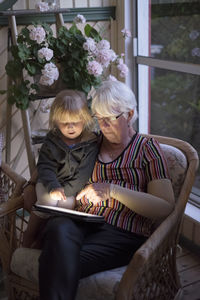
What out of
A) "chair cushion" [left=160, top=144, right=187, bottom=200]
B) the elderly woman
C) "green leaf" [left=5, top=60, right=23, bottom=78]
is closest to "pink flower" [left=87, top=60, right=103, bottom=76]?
"green leaf" [left=5, top=60, right=23, bottom=78]

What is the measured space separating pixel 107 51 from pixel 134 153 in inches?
31.0

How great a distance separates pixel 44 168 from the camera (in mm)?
1776

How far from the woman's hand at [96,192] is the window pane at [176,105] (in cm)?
111

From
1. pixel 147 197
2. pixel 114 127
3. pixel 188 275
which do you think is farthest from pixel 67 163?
pixel 188 275

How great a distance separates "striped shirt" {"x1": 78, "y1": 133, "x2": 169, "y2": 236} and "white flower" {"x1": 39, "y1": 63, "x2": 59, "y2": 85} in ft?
2.23

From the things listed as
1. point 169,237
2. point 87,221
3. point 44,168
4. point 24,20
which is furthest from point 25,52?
point 169,237

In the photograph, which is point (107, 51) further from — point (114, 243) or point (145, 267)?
point (145, 267)

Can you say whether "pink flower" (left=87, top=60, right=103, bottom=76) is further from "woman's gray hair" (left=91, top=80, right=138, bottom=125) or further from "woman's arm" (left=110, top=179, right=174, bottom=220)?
"woman's arm" (left=110, top=179, right=174, bottom=220)

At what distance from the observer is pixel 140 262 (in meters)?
1.29

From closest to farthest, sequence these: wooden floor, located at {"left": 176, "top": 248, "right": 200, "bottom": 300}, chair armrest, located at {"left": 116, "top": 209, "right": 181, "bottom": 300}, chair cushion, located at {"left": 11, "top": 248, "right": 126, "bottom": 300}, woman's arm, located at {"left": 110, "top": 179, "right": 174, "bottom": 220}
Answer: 1. chair armrest, located at {"left": 116, "top": 209, "right": 181, "bottom": 300}
2. chair cushion, located at {"left": 11, "top": 248, "right": 126, "bottom": 300}
3. woman's arm, located at {"left": 110, "top": 179, "right": 174, "bottom": 220}
4. wooden floor, located at {"left": 176, "top": 248, "right": 200, "bottom": 300}

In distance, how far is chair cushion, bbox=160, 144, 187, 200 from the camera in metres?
1.74

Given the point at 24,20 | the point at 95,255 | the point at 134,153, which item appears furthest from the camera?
the point at 24,20

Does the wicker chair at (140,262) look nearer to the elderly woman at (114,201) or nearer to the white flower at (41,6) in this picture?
the elderly woman at (114,201)

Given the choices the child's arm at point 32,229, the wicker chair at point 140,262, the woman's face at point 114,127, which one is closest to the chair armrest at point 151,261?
the wicker chair at point 140,262
